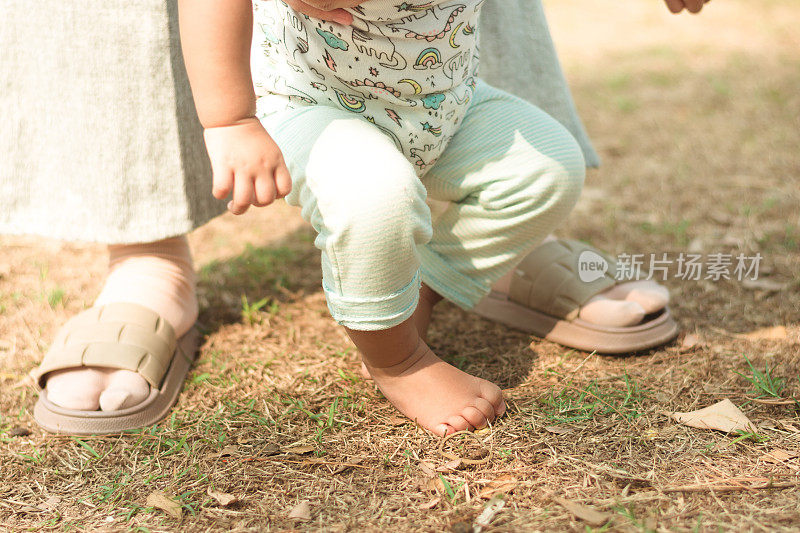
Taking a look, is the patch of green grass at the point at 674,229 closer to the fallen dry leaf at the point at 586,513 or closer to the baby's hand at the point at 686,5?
the baby's hand at the point at 686,5

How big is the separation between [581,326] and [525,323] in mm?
135

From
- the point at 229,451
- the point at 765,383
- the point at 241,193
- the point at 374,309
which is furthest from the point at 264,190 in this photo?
the point at 765,383

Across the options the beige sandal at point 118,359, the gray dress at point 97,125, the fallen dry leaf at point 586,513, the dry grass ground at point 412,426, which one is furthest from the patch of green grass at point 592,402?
the gray dress at point 97,125

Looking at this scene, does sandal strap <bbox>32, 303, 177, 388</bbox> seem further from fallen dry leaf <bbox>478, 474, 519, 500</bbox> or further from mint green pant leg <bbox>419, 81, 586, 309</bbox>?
fallen dry leaf <bbox>478, 474, 519, 500</bbox>

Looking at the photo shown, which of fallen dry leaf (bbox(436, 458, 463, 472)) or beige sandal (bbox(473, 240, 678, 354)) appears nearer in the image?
fallen dry leaf (bbox(436, 458, 463, 472))

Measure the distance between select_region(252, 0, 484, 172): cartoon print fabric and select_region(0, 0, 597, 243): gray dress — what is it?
0.86 ft

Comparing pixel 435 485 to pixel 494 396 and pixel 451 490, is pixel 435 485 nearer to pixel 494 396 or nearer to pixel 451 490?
pixel 451 490

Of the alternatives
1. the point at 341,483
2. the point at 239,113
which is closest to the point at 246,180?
the point at 239,113

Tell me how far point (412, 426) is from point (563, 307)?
452 millimetres

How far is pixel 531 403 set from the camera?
1363 mm

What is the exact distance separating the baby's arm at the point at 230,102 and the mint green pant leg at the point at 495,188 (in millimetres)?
434

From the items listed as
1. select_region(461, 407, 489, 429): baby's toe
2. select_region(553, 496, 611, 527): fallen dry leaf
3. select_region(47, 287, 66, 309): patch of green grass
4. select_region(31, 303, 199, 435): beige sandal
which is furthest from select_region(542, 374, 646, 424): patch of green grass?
select_region(47, 287, 66, 309): patch of green grass

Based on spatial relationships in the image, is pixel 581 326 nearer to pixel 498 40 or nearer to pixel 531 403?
pixel 531 403

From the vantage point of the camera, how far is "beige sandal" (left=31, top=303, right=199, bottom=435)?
4.44 feet
